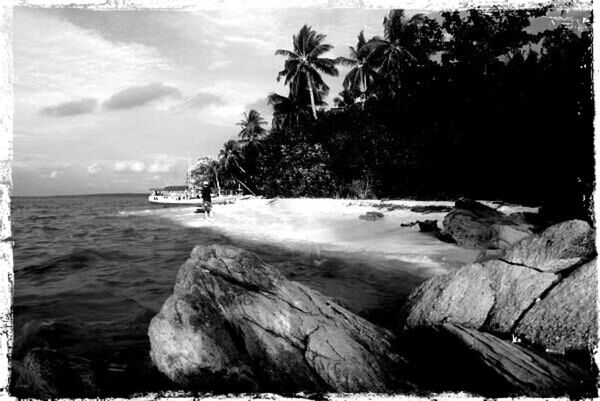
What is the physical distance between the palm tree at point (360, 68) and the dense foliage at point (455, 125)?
2.06 meters

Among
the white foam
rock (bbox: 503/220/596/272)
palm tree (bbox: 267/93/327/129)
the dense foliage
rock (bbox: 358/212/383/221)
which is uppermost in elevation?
palm tree (bbox: 267/93/327/129)

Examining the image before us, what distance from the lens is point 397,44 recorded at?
3466 centimetres

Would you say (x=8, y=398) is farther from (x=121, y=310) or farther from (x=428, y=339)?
(x=121, y=310)

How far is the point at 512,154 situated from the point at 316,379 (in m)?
17.0

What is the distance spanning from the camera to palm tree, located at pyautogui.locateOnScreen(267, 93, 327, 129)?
39938mm

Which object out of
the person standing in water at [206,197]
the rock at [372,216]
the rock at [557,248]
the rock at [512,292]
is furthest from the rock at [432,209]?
the person standing in water at [206,197]

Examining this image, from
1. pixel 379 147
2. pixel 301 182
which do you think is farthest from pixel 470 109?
pixel 301 182

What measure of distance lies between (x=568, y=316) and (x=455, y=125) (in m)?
18.0

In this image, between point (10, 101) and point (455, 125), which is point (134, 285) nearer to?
point (10, 101)

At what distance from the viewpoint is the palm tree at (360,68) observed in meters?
38.3

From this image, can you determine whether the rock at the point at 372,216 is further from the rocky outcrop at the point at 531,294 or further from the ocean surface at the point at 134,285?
the rocky outcrop at the point at 531,294

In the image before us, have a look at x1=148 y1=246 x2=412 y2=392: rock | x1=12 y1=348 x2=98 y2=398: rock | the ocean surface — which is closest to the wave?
the ocean surface

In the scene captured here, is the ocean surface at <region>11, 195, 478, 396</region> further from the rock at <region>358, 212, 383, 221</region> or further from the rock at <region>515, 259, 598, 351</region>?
the rock at <region>358, 212, 383, 221</region>

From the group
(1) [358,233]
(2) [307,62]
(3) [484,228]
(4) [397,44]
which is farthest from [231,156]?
(3) [484,228]
